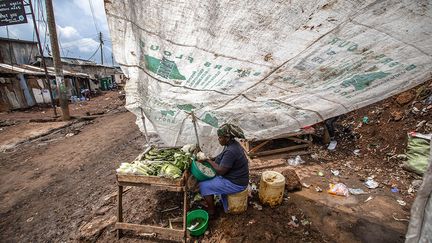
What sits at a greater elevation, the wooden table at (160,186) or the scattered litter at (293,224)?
the wooden table at (160,186)

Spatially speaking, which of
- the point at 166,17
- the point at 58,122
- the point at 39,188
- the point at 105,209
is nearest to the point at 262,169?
A: the point at 105,209

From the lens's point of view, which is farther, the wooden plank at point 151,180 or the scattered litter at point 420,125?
the scattered litter at point 420,125

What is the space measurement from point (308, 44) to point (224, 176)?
255cm

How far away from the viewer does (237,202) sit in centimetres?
375

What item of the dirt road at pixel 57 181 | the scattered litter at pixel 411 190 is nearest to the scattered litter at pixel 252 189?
the dirt road at pixel 57 181

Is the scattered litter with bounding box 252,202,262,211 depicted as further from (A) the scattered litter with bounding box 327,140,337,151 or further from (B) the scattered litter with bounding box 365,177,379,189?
(A) the scattered litter with bounding box 327,140,337,151

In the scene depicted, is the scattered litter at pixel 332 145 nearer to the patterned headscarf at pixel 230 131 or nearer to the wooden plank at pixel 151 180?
the patterned headscarf at pixel 230 131

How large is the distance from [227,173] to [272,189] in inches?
39.4

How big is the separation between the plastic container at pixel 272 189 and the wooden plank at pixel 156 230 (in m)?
1.66

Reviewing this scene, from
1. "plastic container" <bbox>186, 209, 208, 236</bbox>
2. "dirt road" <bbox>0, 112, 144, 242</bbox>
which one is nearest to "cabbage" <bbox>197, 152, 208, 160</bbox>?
"plastic container" <bbox>186, 209, 208, 236</bbox>

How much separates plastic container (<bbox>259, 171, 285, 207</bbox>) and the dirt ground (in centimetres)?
15

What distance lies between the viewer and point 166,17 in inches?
62.2

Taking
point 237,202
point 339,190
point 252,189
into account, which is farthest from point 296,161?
point 237,202

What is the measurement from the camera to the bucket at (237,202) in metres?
3.70
